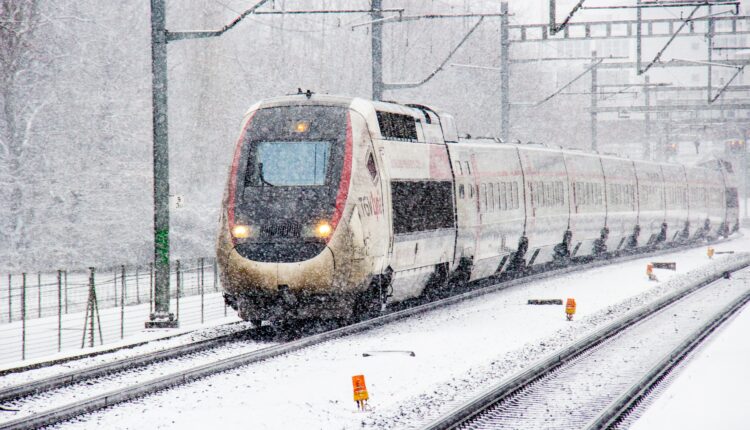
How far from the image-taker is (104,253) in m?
33.7

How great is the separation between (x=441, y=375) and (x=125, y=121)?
101ft

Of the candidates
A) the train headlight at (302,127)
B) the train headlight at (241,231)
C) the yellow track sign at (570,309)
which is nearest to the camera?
the train headlight at (241,231)

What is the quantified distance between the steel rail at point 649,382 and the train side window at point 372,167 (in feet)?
17.3

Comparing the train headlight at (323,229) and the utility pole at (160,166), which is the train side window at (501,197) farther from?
the train headlight at (323,229)

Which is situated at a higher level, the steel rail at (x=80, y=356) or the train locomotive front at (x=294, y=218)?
the train locomotive front at (x=294, y=218)

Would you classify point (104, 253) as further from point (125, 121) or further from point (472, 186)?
point (472, 186)

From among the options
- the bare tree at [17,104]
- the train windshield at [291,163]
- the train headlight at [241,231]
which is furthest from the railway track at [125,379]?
the bare tree at [17,104]

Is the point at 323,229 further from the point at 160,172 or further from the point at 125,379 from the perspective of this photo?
the point at 125,379

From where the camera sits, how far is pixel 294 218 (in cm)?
1540

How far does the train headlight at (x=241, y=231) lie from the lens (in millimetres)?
15578

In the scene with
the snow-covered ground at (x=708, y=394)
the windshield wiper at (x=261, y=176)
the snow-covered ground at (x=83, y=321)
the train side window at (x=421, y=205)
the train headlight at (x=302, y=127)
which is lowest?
the snow-covered ground at (x=83, y=321)

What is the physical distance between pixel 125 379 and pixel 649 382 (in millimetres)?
6001

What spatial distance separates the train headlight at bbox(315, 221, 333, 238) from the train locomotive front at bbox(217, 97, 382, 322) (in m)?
0.01

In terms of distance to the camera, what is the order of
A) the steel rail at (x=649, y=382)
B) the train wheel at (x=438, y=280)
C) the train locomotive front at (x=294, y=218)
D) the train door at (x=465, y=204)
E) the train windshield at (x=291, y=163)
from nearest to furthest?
1. the steel rail at (x=649, y=382)
2. the train locomotive front at (x=294, y=218)
3. the train windshield at (x=291, y=163)
4. the train wheel at (x=438, y=280)
5. the train door at (x=465, y=204)
